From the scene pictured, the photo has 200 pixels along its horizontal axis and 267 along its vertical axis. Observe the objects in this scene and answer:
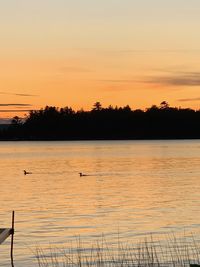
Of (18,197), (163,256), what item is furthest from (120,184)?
(163,256)

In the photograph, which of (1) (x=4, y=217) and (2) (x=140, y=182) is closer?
(1) (x=4, y=217)

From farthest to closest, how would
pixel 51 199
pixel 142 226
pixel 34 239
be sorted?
pixel 51 199, pixel 142 226, pixel 34 239

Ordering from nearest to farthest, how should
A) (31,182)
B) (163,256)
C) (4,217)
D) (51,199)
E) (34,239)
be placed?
(163,256) < (34,239) < (4,217) < (51,199) < (31,182)

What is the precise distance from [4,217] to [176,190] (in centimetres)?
2435

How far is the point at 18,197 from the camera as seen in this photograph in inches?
2362

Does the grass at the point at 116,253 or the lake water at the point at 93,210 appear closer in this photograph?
the grass at the point at 116,253

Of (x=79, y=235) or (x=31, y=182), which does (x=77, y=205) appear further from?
(x=31, y=182)

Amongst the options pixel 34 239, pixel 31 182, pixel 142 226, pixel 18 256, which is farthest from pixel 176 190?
pixel 18 256

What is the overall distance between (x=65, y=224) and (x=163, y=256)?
1281 cm

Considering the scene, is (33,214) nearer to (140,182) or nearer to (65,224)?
(65,224)

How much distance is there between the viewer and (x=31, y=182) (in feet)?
265

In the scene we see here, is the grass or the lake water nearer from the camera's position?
the grass

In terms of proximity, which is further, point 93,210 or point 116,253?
point 93,210

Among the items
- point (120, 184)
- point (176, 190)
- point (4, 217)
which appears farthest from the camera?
point (120, 184)
